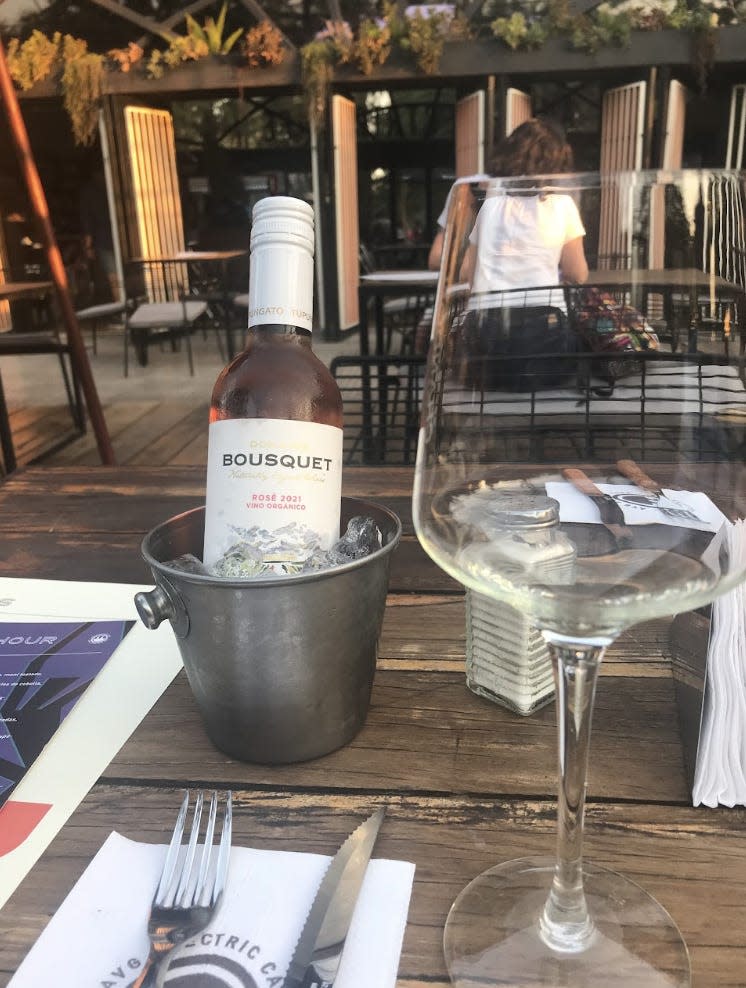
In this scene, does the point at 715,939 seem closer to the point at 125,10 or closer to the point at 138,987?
the point at 138,987

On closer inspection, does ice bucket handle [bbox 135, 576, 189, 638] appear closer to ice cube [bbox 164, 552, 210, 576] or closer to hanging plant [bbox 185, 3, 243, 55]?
ice cube [bbox 164, 552, 210, 576]

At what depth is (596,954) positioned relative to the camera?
1.12 feet

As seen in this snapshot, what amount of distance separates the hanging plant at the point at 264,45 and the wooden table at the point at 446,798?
5.46 m

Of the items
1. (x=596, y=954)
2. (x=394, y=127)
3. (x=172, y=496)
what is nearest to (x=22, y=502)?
(x=172, y=496)

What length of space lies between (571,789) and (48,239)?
1.63 metres

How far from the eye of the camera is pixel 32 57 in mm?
5090

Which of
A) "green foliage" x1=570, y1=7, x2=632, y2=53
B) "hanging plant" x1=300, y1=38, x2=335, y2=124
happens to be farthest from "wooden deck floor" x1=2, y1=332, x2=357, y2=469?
"green foliage" x1=570, y1=7, x2=632, y2=53

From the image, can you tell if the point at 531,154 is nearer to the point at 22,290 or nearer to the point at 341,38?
the point at 22,290

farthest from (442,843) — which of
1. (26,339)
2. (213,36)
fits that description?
(213,36)

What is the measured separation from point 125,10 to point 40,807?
5.81 meters

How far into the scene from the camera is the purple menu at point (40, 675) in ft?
1.55

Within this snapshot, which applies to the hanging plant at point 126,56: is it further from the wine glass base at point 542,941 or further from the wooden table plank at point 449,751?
the wine glass base at point 542,941

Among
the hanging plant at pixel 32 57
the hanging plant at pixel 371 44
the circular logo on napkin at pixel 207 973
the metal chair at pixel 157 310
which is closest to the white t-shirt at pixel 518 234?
the circular logo on napkin at pixel 207 973

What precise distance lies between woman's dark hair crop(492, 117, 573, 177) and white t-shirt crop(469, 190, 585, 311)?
5.36 feet
